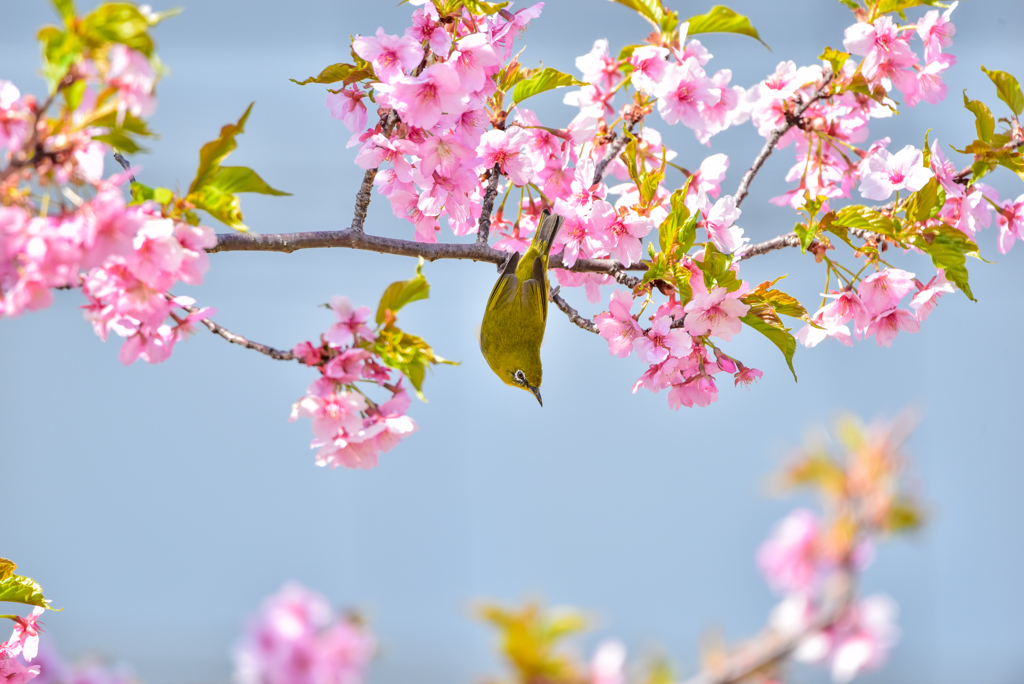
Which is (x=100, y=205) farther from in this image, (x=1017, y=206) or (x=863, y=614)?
(x=1017, y=206)

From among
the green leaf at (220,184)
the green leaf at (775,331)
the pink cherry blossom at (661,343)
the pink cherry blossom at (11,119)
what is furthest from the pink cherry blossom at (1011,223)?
the pink cherry blossom at (11,119)

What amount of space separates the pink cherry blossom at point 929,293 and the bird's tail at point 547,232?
0.56 metres

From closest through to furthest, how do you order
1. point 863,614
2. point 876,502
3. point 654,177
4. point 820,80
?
1. point 876,502
2. point 863,614
3. point 654,177
4. point 820,80

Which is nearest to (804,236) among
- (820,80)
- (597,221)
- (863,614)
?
(597,221)

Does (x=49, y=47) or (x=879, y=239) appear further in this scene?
(x=879, y=239)

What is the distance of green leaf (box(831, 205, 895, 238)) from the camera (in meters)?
0.93

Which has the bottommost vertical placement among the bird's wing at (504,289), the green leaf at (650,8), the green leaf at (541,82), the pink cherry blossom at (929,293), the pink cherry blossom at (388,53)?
the pink cherry blossom at (929,293)

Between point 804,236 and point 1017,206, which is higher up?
point 1017,206

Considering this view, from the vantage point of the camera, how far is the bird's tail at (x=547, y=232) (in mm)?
1258

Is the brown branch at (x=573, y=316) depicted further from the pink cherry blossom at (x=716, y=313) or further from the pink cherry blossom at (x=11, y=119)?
the pink cherry blossom at (x=11, y=119)

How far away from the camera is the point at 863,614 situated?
1.77 feet

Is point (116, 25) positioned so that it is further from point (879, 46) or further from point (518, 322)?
point (518, 322)

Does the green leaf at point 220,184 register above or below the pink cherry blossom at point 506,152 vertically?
below

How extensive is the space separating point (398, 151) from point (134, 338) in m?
0.43
